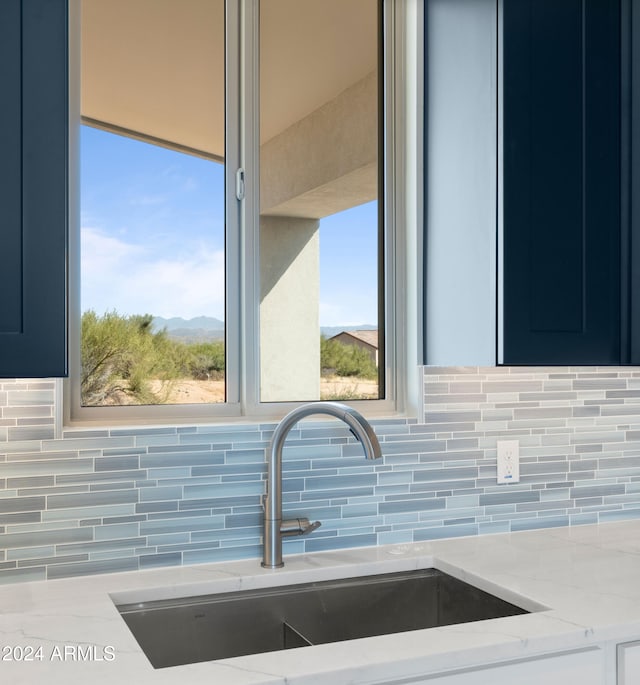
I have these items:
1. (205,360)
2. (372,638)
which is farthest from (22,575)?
(372,638)

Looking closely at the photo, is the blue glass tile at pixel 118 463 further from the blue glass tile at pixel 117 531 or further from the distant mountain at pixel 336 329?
the distant mountain at pixel 336 329

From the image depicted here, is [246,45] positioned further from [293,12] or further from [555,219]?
[555,219]

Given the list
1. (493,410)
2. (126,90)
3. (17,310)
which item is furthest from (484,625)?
(126,90)

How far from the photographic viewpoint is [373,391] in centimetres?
206

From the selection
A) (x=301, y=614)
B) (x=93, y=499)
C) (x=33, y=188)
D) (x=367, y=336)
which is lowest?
(x=301, y=614)

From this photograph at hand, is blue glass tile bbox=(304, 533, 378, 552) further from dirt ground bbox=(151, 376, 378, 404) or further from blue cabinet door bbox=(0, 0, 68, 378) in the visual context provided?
blue cabinet door bbox=(0, 0, 68, 378)

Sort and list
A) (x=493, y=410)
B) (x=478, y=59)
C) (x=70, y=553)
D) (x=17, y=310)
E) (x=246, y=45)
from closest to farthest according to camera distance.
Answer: (x=17, y=310), (x=70, y=553), (x=478, y=59), (x=246, y=45), (x=493, y=410)

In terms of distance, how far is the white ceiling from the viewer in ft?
5.97

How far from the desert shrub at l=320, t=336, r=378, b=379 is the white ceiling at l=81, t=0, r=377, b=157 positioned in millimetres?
568

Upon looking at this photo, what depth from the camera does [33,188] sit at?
134cm

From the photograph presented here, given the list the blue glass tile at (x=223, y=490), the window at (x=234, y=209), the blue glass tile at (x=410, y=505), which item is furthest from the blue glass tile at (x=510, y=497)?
the blue glass tile at (x=223, y=490)

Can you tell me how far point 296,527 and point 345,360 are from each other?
1.63 feet

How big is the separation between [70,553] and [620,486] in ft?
5.02

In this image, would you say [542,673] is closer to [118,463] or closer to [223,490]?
[223,490]
